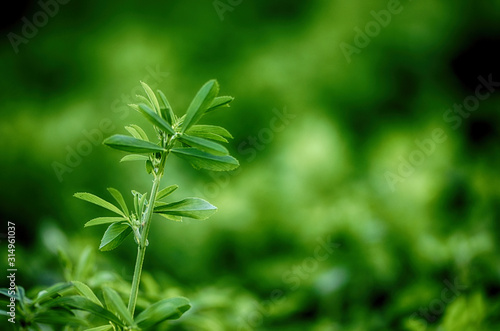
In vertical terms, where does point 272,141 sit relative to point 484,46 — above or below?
below

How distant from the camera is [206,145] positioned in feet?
0.92

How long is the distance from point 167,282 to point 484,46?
1.52 meters

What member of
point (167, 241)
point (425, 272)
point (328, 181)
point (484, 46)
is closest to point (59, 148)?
point (167, 241)

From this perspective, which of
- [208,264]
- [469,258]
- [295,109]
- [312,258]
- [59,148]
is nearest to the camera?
[469,258]

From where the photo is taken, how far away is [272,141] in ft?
4.38

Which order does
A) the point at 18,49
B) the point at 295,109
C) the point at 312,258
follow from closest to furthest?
the point at 312,258 → the point at 295,109 → the point at 18,49

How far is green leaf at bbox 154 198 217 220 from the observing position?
0.95ft

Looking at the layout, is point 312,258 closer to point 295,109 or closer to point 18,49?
point 295,109
